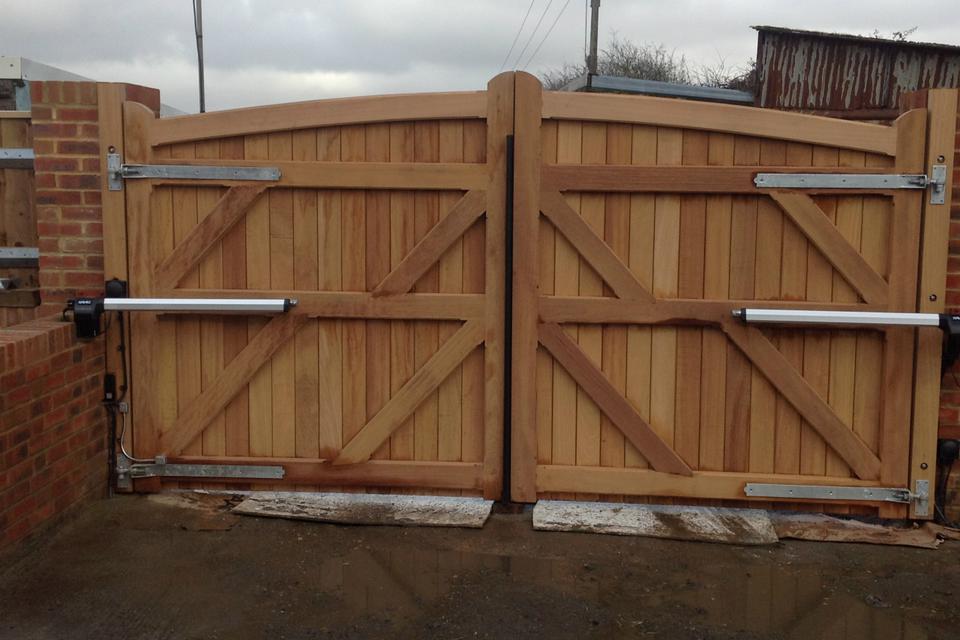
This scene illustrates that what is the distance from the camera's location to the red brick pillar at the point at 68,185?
4.67 m

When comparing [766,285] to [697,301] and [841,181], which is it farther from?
[841,181]

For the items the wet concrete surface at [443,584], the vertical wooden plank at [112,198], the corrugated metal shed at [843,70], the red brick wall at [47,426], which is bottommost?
the wet concrete surface at [443,584]

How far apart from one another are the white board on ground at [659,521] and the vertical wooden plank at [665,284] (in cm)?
38

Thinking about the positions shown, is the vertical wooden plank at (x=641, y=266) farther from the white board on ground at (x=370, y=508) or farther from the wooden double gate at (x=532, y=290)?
the white board on ground at (x=370, y=508)

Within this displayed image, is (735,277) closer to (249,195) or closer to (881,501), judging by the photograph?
(881,501)

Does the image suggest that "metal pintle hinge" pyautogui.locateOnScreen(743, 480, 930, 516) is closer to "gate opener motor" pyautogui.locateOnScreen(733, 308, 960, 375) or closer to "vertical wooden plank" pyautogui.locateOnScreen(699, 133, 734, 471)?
"vertical wooden plank" pyautogui.locateOnScreen(699, 133, 734, 471)

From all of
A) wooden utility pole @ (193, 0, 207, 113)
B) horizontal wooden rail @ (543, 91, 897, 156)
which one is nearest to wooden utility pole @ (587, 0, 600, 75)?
wooden utility pole @ (193, 0, 207, 113)

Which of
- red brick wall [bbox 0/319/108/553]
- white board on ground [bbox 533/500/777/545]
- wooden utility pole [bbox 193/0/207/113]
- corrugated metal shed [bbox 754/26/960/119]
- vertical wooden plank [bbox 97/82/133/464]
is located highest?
wooden utility pole [bbox 193/0/207/113]

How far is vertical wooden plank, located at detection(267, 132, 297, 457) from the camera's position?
4633 mm

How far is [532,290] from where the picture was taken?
4535mm

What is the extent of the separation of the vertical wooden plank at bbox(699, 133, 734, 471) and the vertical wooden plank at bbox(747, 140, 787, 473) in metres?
0.15

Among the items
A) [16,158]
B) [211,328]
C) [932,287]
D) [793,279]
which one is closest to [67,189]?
[16,158]

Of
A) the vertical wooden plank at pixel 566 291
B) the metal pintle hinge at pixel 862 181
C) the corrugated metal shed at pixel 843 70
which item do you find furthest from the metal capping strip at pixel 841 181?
the corrugated metal shed at pixel 843 70

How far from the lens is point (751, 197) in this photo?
14.6 ft
